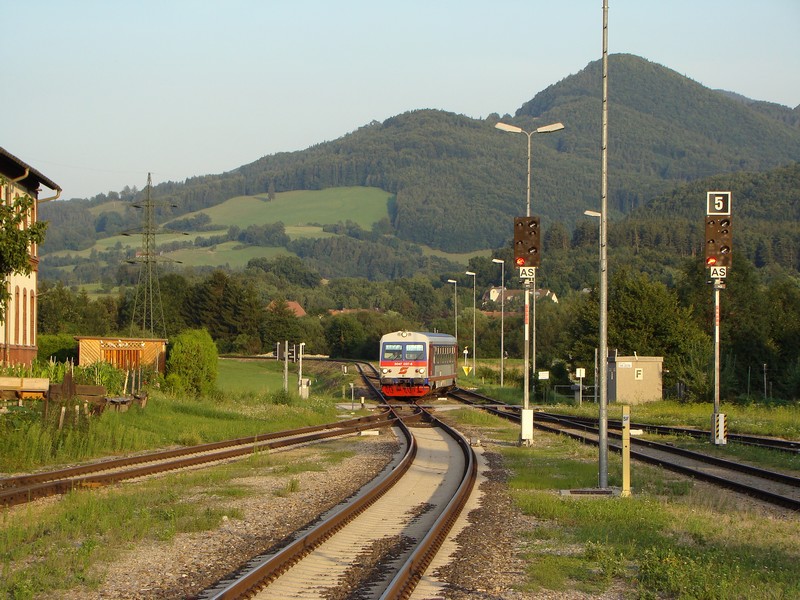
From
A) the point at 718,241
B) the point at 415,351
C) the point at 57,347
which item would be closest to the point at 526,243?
the point at 718,241

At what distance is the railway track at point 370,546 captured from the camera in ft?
31.4

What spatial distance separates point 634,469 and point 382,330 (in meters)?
95.3

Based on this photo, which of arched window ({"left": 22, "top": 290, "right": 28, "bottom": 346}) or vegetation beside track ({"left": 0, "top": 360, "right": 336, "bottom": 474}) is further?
arched window ({"left": 22, "top": 290, "right": 28, "bottom": 346})

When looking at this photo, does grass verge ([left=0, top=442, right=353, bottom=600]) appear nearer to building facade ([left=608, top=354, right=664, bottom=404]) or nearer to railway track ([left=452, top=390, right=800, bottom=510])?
railway track ([left=452, top=390, right=800, bottom=510])

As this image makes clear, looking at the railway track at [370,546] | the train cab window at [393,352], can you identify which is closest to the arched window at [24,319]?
the train cab window at [393,352]

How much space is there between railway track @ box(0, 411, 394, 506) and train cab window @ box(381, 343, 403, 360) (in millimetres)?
18911

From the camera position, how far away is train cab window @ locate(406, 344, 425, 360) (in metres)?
51.7

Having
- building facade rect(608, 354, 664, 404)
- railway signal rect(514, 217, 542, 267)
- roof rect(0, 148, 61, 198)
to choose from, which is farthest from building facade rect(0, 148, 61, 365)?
building facade rect(608, 354, 664, 404)

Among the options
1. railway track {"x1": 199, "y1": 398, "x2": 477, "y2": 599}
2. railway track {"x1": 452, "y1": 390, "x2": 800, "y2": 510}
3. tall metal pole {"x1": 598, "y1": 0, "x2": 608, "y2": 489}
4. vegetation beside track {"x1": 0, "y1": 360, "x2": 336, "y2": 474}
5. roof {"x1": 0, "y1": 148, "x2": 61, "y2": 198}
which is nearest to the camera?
railway track {"x1": 199, "y1": 398, "x2": 477, "y2": 599}

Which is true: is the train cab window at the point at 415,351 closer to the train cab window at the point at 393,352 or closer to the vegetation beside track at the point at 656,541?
the train cab window at the point at 393,352

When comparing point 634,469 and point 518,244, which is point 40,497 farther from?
point 518,244

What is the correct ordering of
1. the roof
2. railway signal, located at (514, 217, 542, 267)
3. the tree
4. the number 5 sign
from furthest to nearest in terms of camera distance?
the roof
the number 5 sign
railway signal, located at (514, 217, 542, 267)
the tree

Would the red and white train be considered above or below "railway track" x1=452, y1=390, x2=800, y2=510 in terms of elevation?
above

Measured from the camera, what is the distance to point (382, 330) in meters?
117
